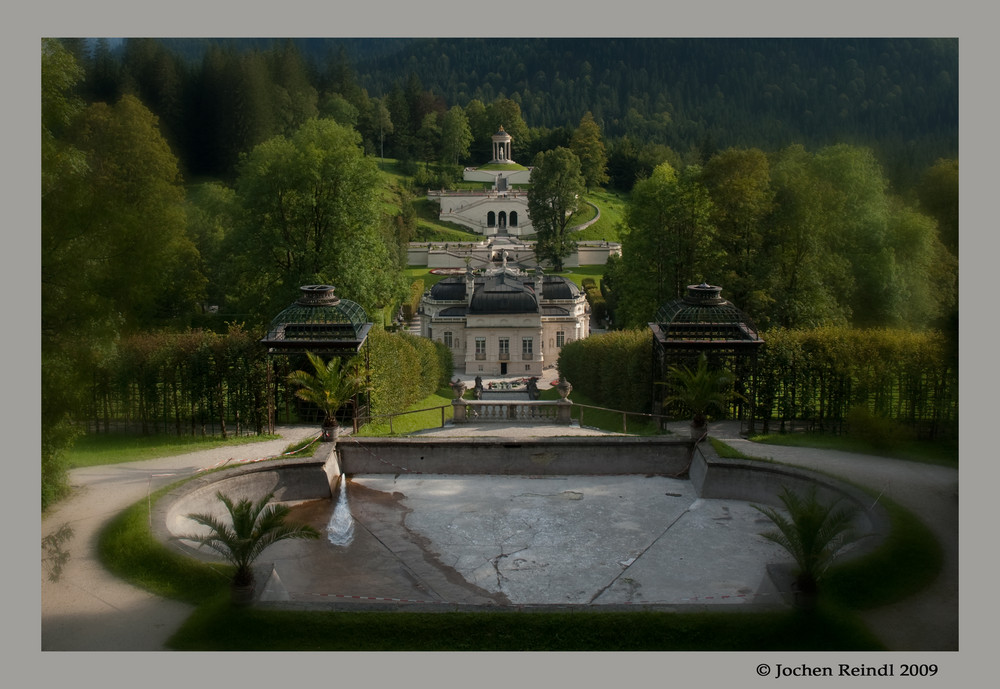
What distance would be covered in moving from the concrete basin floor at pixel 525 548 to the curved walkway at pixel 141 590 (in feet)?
4.79

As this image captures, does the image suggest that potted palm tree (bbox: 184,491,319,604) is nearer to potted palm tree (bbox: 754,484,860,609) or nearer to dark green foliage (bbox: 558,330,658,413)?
potted palm tree (bbox: 754,484,860,609)

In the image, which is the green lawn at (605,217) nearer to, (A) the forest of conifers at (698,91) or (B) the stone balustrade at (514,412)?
(A) the forest of conifers at (698,91)

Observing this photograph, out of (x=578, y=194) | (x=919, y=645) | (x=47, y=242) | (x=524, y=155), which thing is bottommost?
(x=919, y=645)

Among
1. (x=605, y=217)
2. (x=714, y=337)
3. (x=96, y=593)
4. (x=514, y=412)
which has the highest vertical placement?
(x=605, y=217)

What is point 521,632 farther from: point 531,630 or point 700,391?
point 700,391

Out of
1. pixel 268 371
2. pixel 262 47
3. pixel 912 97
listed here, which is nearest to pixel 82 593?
pixel 268 371

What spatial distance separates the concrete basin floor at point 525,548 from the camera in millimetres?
13172

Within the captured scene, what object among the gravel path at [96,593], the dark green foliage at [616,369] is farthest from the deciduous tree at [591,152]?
the gravel path at [96,593]

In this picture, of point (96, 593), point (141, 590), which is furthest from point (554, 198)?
point (96, 593)

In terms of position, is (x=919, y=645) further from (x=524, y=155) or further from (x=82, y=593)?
(x=524, y=155)

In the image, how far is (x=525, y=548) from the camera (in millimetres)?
14742

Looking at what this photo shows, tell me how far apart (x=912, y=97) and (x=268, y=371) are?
13303mm

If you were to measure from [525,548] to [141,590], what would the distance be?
5.47m

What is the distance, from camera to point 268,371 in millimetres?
20531
